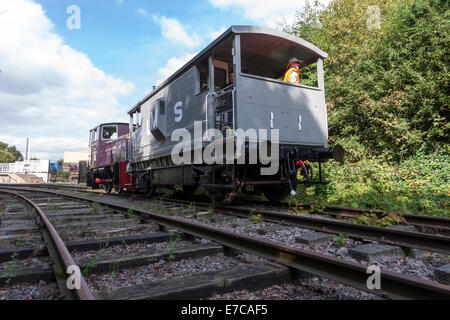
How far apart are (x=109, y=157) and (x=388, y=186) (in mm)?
10495

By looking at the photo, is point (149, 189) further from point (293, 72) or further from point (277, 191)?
point (293, 72)

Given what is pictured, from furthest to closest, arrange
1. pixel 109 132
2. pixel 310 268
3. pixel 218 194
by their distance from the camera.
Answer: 1. pixel 109 132
2. pixel 218 194
3. pixel 310 268

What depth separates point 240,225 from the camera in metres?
4.31

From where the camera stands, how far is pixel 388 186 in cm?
743

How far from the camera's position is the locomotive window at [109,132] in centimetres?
1338

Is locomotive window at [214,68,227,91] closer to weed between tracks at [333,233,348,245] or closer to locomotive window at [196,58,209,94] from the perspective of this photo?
locomotive window at [196,58,209,94]

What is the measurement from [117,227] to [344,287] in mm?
3053

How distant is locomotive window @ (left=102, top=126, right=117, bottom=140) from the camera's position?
13.4 meters

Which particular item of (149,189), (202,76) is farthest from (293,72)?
(149,189)

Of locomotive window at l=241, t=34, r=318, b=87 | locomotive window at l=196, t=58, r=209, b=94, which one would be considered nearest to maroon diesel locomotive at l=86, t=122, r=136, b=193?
locomotive window at l=196, t=58, r=209, b=94

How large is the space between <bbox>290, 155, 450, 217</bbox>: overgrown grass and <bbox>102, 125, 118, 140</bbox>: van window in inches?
351

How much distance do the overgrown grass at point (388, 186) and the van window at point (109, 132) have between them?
351 inches

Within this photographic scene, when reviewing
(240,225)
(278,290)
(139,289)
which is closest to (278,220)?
(240,225)

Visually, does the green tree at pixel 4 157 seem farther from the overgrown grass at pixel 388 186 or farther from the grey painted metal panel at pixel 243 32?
the overgrown grass at pixel 388 186
